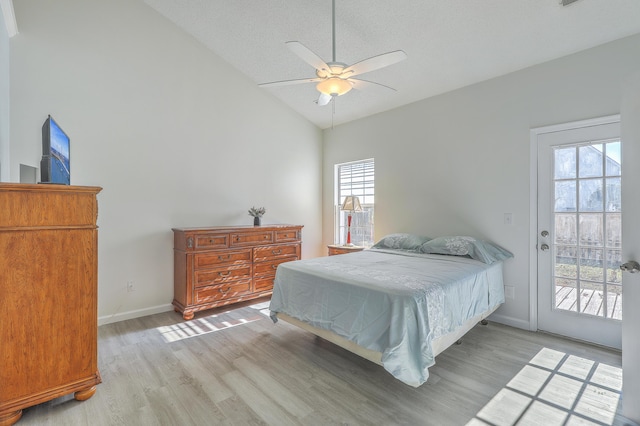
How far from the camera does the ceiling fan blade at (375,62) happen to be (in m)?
2.06

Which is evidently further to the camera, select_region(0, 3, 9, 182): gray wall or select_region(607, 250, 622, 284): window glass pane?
select_region(607, 250, 622, 284): window glass pane

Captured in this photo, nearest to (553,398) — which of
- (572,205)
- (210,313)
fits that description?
(572,205)

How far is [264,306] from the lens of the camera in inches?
151

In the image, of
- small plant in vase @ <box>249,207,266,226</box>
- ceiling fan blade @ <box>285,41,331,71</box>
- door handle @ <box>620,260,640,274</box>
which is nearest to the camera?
door handle @ <box>620,260,640,274</box>

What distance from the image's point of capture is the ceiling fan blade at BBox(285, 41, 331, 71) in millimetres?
2010

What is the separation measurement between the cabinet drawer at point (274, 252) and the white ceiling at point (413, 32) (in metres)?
2.35

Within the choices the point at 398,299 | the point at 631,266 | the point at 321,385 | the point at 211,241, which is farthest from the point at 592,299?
the point at 211,241

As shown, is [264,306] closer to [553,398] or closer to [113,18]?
[553,398]

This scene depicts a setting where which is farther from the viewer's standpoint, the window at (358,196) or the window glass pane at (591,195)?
the window at (358,196)

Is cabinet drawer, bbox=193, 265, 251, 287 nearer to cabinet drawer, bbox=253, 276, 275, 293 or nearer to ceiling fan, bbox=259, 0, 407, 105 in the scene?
cabinet drawer, bbox=253, 276, 275, 293

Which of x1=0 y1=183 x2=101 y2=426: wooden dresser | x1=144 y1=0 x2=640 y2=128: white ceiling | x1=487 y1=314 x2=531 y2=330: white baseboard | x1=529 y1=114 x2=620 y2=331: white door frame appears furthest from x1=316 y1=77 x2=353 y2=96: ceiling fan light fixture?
x1=487 y1=314 x2=531 y2=330: white baseboard

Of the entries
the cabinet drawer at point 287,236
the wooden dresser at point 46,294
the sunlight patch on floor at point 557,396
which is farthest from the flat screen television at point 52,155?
the sunlight patch on floor at point 557,396

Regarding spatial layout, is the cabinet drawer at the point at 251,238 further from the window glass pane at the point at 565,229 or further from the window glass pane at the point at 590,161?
the window glass pane at the point at 590,161

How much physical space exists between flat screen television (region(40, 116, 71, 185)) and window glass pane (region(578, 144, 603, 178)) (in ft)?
13.9
